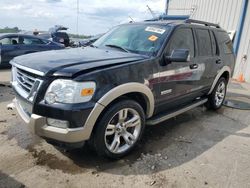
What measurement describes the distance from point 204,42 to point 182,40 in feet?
2.82

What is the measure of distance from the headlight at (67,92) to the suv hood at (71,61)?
107mm

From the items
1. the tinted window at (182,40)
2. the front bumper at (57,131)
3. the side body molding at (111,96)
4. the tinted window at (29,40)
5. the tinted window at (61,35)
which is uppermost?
the tinted window at (182,40)

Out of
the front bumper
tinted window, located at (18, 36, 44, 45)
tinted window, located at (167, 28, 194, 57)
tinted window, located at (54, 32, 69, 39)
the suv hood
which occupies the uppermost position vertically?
tinted window, located at (167, 28, 194, 57)

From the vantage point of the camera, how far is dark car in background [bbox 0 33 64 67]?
9.70m

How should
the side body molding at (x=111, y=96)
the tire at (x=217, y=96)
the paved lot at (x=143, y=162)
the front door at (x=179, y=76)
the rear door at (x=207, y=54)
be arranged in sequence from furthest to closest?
the tire at (x=217, y=96), the rear door at (x=207, y=54), the front door at (x=179, y=76), the paved lot at (x=143, y=162), the side body molding at (x=111, y=96)

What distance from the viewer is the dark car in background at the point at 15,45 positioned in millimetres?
9695

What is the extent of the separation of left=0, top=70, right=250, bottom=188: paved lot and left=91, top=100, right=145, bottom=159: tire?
19cm

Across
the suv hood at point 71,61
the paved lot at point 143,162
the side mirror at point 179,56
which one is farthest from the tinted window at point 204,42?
the suv hood at point 71,61

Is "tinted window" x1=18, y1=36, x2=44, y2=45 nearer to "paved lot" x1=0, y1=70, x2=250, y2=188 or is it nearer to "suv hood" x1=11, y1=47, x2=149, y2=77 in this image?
"paved lot" x1=0, y1=70, x2=250, y2=188

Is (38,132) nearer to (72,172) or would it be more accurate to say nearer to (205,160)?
(72,172)

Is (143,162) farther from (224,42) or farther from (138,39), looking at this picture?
(224,42)

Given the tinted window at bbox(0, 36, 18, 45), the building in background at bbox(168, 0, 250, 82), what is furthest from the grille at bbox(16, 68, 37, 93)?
the building in background at bbox(168, 0, 250, 82)

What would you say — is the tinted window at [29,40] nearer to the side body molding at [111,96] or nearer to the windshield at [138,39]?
the windshield at [138,39]

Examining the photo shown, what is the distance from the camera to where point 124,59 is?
3.21m
